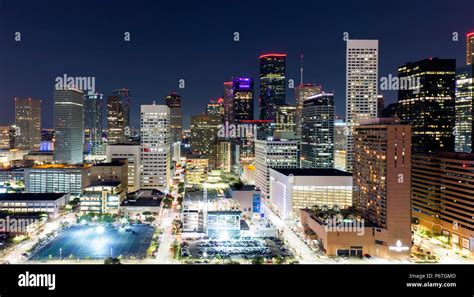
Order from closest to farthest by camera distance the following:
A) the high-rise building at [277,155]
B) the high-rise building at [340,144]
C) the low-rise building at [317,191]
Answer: the low-rise building at [317,191] → the high-rise building at [277,155] → the high-rise building at [340,144]

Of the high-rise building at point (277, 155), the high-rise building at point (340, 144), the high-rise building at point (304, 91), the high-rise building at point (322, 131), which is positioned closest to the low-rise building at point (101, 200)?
the high-rise building at point (277, 155)

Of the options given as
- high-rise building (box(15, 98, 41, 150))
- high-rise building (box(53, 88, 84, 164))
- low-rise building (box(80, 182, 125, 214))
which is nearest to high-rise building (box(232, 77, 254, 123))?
high-rise building (box(53, 88, 84, 164))

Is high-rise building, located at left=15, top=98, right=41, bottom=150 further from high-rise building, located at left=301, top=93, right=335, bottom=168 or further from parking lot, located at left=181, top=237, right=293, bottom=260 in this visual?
parking lot, located at left=181, top=237, right=293, bottom=260

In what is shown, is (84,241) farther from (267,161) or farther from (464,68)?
(464,68)

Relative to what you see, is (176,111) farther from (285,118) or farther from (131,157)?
(131,157)

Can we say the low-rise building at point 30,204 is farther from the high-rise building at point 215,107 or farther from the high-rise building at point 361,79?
the high-rise building at point 215,107
